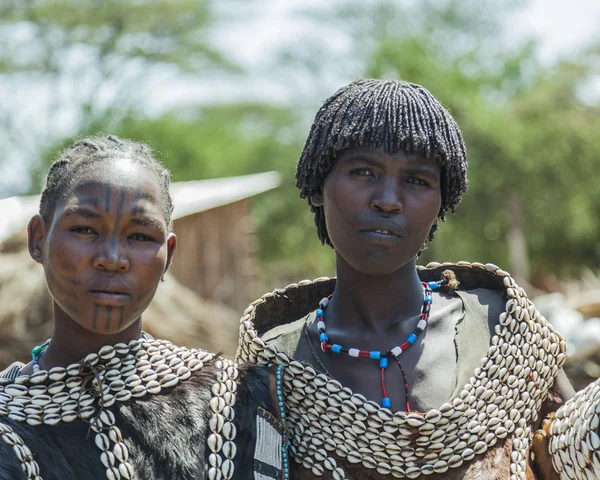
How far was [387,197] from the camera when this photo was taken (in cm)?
231

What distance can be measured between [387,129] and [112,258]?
847 millimetres

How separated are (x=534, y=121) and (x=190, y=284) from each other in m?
8.27

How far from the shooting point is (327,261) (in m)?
25.5

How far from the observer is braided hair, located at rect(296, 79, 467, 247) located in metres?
2.34

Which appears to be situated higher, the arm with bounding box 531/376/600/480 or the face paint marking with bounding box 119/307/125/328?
the face paint marking with bounding box 119/307/125/328

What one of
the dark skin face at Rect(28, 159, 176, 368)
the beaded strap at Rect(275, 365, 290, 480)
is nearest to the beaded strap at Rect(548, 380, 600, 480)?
the beaded strap at Rect(275, 365, 290, 480)

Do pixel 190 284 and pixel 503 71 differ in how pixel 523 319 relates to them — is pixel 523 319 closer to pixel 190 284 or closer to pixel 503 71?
pixel 190 284

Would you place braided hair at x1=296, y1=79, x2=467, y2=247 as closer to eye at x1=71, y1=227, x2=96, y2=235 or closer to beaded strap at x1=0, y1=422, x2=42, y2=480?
eye at x1=71, y1=227, x2=96, y2=235

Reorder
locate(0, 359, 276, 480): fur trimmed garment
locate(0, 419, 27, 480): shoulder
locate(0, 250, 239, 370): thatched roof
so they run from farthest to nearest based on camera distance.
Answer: locate(0, 250, 239, 370): thatched roof < locate(0, 359, 276, 480): fur trimmed garment < locate(0, 419, 27, 480): shoulder

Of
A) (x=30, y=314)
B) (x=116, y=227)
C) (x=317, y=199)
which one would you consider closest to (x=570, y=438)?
(x=317, y=199)

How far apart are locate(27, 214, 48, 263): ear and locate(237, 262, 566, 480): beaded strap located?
2.15 feet

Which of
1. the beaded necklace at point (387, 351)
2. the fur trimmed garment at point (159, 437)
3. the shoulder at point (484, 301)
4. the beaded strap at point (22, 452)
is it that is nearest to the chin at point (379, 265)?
the beaded necklace at point (387, 351)

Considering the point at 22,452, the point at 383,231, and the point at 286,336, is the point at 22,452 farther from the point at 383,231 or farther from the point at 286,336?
the point at 383,231

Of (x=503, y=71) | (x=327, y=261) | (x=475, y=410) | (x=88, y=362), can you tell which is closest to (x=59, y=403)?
(x=88, y=362)
